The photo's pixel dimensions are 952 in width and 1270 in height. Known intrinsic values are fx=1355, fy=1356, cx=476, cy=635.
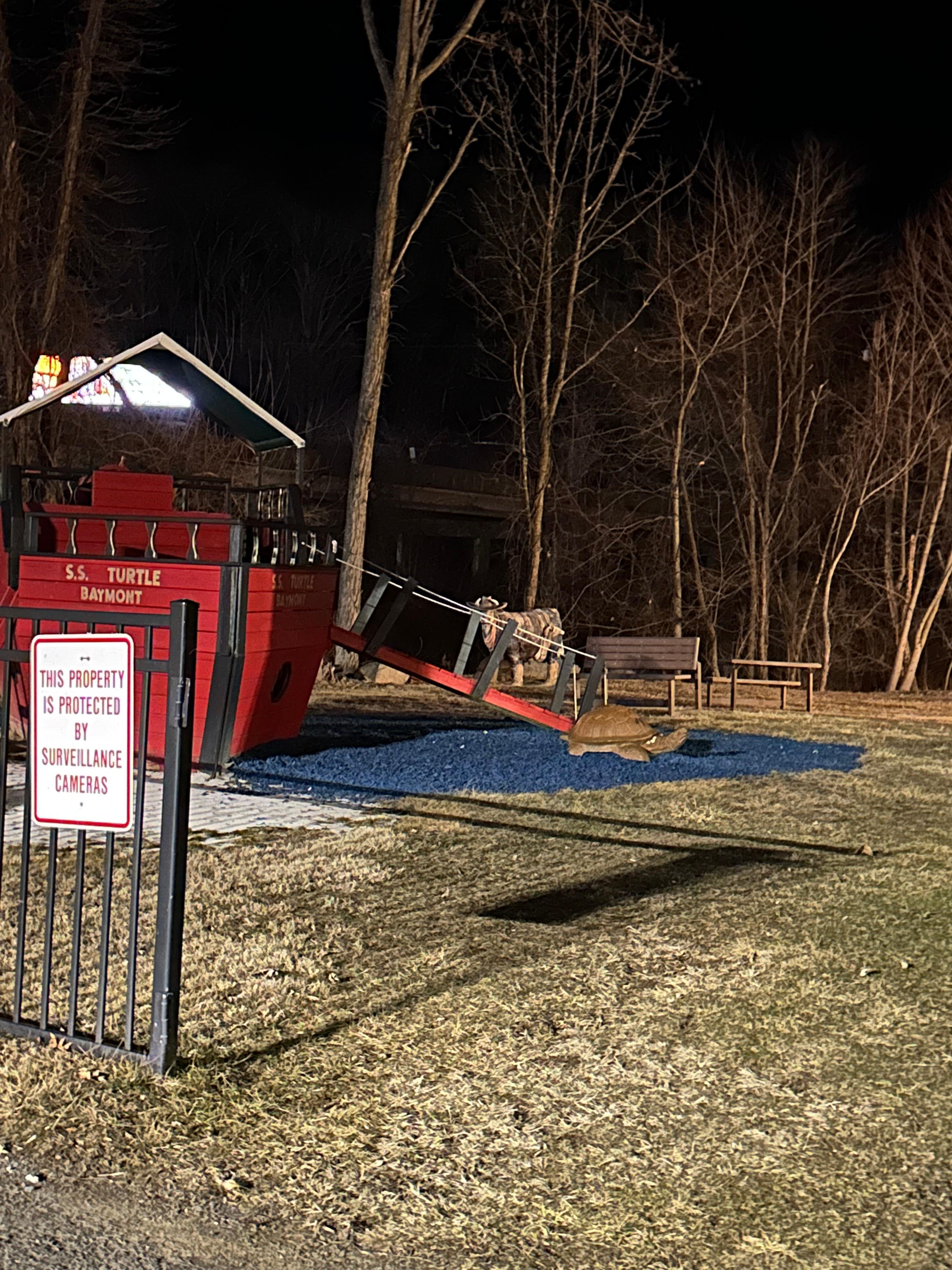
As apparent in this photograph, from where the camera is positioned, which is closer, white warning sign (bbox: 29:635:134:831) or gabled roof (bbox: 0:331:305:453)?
white warning sign (bbox: 29:635:134:831)

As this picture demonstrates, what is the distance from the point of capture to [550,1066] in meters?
4.57

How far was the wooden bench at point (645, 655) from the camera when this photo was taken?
1689 cm

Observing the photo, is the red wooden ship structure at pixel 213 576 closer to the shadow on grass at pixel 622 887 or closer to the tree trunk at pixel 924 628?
the shadow on grass at pixel 622 887

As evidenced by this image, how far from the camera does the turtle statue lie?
12.7 metres

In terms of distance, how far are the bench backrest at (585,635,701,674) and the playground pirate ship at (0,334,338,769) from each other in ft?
15.8

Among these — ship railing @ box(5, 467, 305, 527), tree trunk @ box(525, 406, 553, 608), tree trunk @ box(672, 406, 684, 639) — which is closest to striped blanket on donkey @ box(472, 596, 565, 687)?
tree trunk @ box(525, 406, 553, 608)

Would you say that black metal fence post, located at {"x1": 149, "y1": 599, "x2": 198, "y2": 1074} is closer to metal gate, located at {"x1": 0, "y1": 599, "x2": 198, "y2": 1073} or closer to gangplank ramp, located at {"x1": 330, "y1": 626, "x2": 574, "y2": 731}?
metal gate, located at {"x1": 0, "y1": 599, "x2": 198, "y2": 1073}

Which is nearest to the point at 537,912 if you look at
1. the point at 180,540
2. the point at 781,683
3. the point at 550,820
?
the point at 550,820

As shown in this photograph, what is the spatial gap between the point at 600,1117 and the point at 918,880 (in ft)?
13.0

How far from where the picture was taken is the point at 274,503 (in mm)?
14336

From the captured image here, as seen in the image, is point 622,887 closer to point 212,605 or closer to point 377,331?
point 212,605

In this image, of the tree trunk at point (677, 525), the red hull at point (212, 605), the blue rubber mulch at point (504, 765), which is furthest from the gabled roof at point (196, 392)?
the tree trunk at point (677, 525)

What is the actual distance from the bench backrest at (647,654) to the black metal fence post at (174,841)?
12785mm

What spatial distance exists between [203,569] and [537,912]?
4955mm
